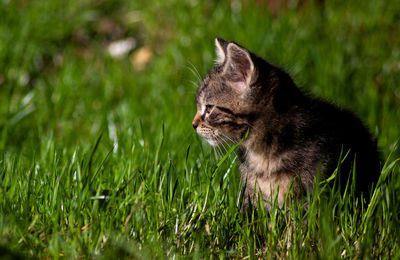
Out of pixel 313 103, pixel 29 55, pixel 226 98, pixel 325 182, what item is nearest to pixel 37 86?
pixel 29 55

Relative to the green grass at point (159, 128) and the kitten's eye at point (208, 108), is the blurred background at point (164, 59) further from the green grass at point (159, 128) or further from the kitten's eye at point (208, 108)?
the kitten's eye at point (208, 108)

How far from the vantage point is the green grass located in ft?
7.85

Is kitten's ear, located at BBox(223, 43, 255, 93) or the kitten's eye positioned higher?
kitten's ear, located at BBox(223, 43, 255, 93)

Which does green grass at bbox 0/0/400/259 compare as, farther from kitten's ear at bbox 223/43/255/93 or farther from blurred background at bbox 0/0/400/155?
kitten's ear at bbox 223/43/255/93

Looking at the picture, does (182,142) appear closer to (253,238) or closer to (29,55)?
(253,238)

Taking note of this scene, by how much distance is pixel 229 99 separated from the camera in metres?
3.13

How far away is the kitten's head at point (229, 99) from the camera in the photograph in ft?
9.87

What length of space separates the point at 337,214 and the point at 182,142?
1.40 m

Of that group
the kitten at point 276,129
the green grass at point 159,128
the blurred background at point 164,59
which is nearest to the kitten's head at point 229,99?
the kitten at point 276,129

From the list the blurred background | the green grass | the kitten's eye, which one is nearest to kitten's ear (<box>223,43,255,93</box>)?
the kitten's eye

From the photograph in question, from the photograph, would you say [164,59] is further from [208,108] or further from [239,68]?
[239,68]

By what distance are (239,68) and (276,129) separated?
0.44 m

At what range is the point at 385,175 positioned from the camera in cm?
259

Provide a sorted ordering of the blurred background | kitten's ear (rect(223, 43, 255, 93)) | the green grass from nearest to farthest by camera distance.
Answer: the green grass < kitten's ear (rect(223, 43, 255, 93)) < the blurred background
